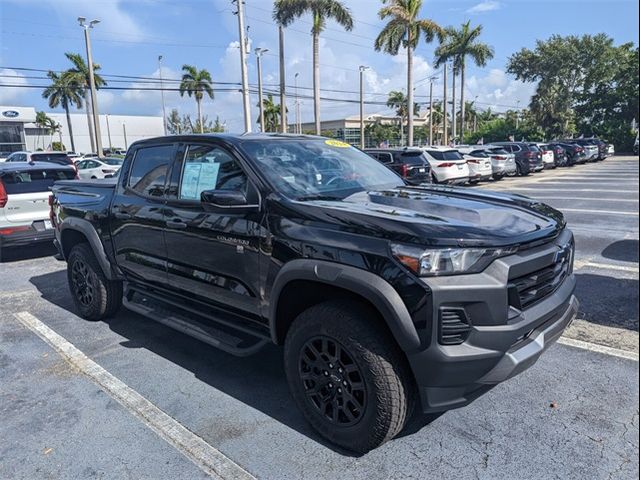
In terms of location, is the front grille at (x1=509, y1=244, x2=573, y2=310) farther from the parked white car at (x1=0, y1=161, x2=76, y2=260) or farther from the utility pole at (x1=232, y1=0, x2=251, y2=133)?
the utility pole at (x1=232, y1=0, x2=251, y2=133)

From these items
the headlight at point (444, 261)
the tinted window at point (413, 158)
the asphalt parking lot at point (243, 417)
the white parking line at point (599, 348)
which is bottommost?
the asphalt parking lot at point (243, 417)

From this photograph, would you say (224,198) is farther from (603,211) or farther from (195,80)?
(195,80)

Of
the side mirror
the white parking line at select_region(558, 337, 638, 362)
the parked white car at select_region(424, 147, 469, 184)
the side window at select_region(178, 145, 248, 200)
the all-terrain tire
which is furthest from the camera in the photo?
the parked white car at select_region(424, 147, 469, 184)

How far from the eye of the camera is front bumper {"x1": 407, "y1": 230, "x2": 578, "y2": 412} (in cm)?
232

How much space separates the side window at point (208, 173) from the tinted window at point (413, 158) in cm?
1275

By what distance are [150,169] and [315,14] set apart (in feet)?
79.4

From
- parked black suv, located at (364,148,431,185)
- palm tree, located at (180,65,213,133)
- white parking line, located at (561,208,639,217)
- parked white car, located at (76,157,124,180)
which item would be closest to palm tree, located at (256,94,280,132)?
palm tree, located at (180,65,213,133)

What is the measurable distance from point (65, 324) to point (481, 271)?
441 centimetres

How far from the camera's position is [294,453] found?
2.79 meters

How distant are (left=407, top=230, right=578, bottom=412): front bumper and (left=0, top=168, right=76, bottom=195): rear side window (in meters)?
7.68

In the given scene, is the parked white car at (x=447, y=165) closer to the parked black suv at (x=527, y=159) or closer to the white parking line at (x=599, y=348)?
the parked black suv at (x=527, y=159)

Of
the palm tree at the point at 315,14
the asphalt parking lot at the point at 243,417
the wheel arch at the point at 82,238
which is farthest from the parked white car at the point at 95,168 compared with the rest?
the asphalt parking lot at the point at 243,417

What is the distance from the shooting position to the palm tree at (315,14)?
83.5ft

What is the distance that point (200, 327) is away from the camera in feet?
12.2
